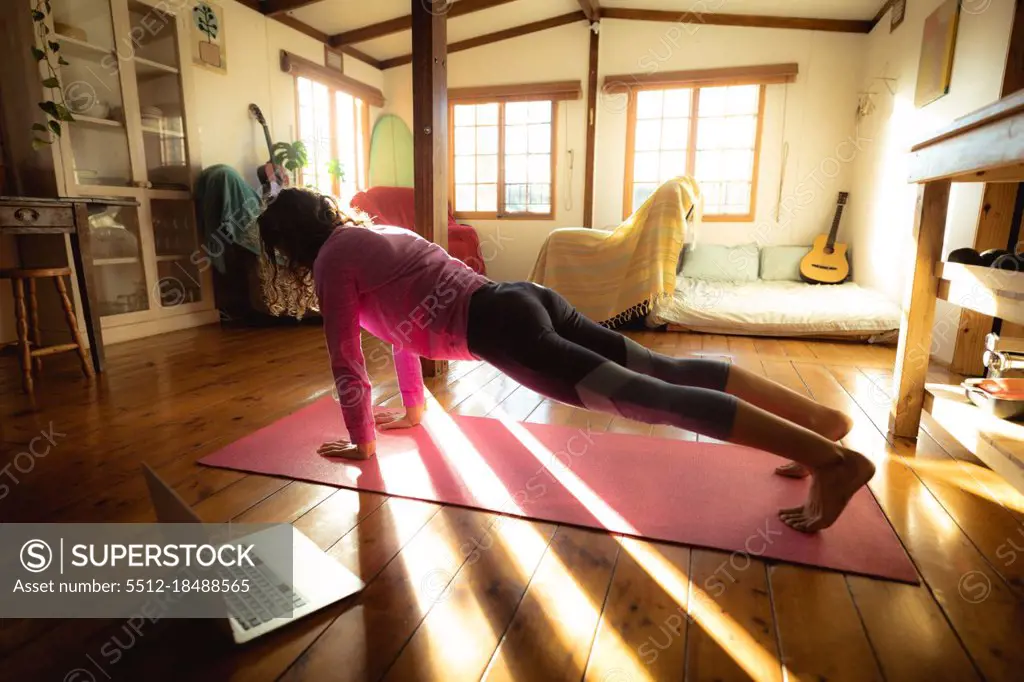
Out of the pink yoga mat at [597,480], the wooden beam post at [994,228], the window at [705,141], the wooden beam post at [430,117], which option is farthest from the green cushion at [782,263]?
the pink yoga mat at [597,480]

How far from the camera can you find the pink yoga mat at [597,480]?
1095 mm

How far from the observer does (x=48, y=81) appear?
2449 millimetres

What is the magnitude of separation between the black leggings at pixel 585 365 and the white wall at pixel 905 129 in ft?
3.25

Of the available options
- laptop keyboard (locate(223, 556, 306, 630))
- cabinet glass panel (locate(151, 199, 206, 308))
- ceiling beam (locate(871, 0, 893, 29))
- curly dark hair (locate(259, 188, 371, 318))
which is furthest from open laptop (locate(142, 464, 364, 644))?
ceiling beam (locate(871, 0, 893, 29))

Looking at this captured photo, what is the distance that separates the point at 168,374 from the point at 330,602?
6.10 feet

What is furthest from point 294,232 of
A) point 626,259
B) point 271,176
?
point 271,176

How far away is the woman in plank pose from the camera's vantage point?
1.01 meters

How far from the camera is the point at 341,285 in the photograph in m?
1.24

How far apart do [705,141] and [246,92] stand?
382 cm

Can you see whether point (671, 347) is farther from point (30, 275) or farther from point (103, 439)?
point (30, 275)

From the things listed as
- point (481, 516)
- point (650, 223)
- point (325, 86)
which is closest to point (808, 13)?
point (650, 223)

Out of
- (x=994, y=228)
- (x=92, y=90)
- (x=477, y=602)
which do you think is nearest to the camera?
(x=477, y=602)

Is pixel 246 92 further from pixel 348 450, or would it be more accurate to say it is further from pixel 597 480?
pixel 597 480

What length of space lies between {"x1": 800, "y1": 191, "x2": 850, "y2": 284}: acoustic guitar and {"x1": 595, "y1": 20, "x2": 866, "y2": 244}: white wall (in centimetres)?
19
